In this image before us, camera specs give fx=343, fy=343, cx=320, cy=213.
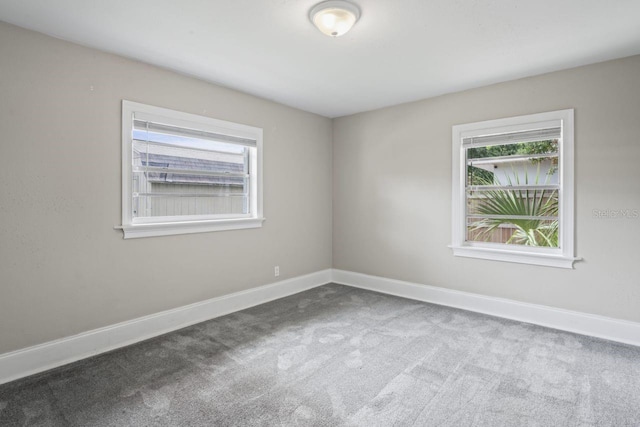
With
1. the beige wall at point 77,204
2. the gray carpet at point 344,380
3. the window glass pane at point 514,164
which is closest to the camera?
the gray carpet at point 344,380

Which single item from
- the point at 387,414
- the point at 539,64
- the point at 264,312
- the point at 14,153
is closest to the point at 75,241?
the point at 14,153

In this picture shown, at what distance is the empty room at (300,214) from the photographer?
217 centimetres

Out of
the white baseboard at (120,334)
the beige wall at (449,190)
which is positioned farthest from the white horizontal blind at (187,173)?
the beige wall at (449,190)

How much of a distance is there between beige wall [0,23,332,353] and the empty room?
0.05 ft

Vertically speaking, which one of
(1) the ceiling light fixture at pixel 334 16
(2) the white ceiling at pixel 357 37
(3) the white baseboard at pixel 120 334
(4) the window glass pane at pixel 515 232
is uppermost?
(2) the white ceiling at pixel 357 37

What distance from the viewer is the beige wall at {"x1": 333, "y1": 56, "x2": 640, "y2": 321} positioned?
9.70 ft

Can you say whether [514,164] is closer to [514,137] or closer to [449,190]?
[514,137]

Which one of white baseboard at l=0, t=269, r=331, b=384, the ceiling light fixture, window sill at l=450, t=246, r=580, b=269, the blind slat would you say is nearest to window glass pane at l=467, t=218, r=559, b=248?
window sill at l=450, t=246, r=580, b=269

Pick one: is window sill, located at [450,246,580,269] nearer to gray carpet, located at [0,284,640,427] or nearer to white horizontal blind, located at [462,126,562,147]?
gray carpet, located at [0,284,640,427]

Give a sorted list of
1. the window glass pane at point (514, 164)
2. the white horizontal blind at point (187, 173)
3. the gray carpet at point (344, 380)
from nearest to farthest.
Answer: the gray carpet at point (344, 380), the white horizontal blind at point (187, 173), the window glass pane at point (514, 164)

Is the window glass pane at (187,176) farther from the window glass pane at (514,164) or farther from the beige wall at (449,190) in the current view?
the window glass pane at (514,164)

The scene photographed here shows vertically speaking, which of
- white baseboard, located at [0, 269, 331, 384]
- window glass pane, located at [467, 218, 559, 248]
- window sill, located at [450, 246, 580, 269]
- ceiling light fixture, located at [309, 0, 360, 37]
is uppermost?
ceiling light fixture, located at [309, 0, 360, 37]

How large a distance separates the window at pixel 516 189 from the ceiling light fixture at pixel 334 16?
83.5 inches

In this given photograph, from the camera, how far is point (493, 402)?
209 centimetres
